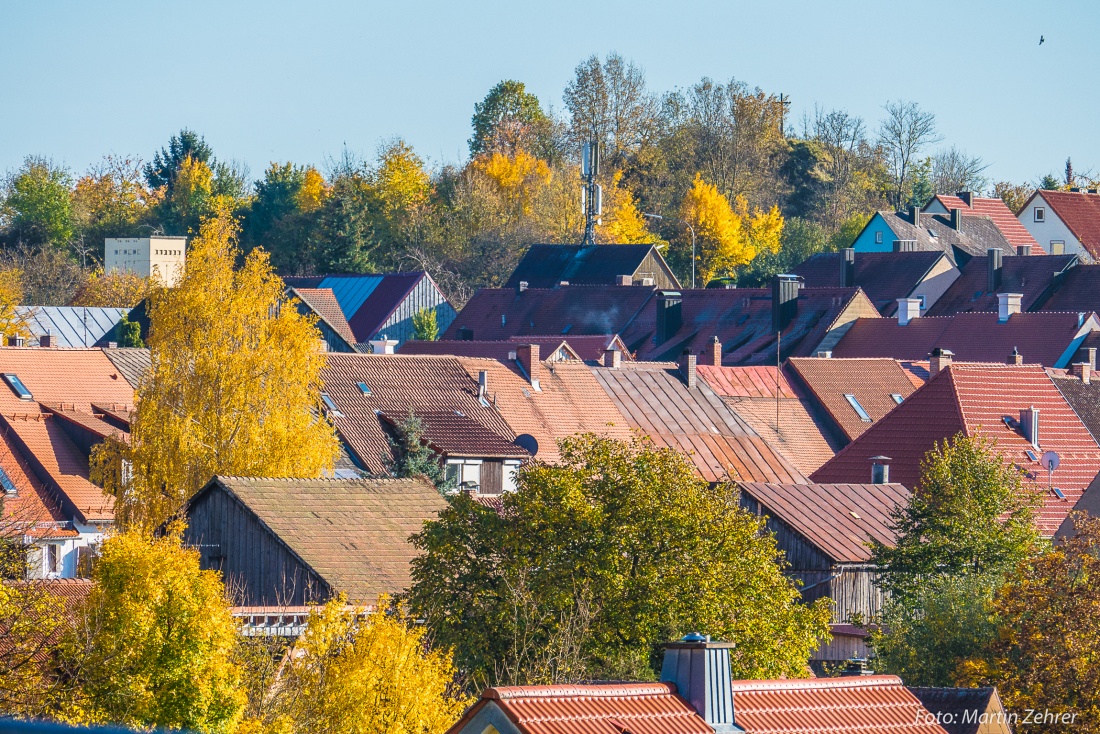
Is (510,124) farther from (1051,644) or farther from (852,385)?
(1051,644)

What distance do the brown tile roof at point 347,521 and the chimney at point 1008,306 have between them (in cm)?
3532

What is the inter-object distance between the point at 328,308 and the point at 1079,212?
32.7 meters

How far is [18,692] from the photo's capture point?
619 inches

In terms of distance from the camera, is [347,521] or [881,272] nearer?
[347,521]

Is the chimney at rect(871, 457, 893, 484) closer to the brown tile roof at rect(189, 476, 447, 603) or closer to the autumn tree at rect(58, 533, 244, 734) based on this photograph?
the brown tile roof at rect(189, 476, 447, 603)

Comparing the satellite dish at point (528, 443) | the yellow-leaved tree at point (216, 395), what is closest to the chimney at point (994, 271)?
the satellite dish at point (528, 443)

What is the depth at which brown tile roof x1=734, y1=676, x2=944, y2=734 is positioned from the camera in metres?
16.3

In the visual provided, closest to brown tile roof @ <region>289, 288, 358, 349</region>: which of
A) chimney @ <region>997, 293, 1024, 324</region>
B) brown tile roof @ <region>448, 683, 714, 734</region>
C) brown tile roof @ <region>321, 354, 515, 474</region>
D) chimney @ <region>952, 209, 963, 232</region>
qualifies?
chimney @ <region>997, 293, 1024, 324</region>

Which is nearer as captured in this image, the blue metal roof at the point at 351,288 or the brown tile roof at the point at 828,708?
the brown tile roof at the point at 828,708

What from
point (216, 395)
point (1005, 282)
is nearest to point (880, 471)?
point (216, 395)

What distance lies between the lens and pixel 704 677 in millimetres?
15812

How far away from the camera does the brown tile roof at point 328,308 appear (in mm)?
74438

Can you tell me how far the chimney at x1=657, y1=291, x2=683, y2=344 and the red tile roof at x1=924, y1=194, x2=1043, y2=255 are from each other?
64.8 ft

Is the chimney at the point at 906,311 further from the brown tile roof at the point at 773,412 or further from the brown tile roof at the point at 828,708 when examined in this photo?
the brown tile roof at the point at 828,708
